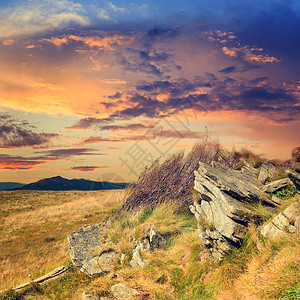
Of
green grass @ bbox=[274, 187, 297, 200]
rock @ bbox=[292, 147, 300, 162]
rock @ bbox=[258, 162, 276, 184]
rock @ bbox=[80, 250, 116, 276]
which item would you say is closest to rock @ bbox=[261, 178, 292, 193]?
green grass @ bbox=[274, 187, 297, 200]

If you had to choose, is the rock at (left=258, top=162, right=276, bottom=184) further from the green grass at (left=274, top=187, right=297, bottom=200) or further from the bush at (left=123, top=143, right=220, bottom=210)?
the bush at (left=123, top=143, right=220, bottom=210)

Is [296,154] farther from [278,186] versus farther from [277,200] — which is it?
[277,200]

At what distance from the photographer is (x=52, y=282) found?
24.7 feet

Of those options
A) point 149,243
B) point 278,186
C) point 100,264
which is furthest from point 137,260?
point 278,186

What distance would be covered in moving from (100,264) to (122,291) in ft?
7.30

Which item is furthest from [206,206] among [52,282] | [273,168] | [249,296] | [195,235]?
[52,282]

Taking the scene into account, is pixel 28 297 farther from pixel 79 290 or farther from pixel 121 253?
pixel 121 253

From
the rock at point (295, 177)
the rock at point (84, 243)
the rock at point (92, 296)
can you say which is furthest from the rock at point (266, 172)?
the rock at point (84, 243)

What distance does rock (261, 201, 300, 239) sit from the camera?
→ 4836mm

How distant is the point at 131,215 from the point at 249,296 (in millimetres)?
6188

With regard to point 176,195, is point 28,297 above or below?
below

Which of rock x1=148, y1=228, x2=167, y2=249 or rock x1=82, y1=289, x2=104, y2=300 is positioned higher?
rock x1=148, y1=228, x2=167, y2=249

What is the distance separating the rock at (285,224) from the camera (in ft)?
15.9

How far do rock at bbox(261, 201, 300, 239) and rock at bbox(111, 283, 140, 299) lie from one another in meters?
3.44
